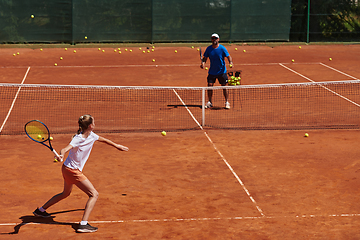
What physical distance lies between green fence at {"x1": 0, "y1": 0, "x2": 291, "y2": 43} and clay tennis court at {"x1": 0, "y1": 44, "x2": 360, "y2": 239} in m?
11.0

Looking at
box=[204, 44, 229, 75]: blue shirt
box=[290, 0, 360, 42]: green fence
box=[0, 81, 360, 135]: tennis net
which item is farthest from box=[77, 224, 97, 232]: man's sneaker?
box=[290, 0, 360, 42]: green fence

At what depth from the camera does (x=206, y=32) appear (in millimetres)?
25000

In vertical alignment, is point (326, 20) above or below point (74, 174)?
above

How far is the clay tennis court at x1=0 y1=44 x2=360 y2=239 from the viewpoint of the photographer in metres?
6.57

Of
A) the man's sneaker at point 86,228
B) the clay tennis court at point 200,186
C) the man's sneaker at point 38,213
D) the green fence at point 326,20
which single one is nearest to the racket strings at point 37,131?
the man's sneaker at point 38,213

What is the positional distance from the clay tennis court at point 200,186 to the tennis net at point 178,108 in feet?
1.69

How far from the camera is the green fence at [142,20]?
2370cm

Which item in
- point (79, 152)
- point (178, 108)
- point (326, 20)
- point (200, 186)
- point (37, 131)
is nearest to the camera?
point (79, 152)

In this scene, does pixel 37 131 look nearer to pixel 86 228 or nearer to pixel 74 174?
pixel 74 174

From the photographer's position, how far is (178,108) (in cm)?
1359

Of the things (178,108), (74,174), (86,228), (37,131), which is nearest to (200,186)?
(86,228)

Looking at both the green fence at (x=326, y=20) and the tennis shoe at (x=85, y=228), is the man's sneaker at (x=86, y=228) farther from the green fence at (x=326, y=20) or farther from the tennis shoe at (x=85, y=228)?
the green fence at (x=326, y=20)

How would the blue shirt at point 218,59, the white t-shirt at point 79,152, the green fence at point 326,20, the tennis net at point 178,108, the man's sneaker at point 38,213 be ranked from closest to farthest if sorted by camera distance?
the white t-shirt at point 79,152
the man's sneaker at point 38,213
the tennis net at point 178,108
the blue shirt at point 218,59
the green fence at point 326,20

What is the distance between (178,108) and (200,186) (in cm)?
569
